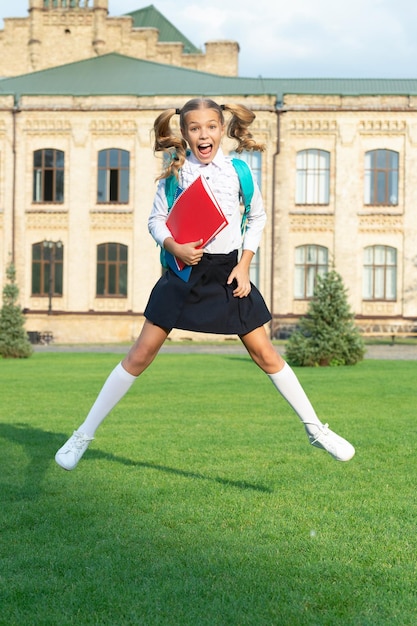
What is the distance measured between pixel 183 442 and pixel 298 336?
1483 centimetres

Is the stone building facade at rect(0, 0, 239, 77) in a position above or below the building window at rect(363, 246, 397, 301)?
above

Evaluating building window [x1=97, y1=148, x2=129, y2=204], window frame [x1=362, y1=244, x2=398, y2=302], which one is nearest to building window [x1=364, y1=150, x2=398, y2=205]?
window frame [x1=362, y1=244, x2=398, y2=302]

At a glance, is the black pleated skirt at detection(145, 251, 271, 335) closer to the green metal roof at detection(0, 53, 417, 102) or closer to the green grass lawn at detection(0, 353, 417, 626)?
the green grass lawn at detection(0, 353, 417, 626)

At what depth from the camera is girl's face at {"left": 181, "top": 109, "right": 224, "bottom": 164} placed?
18.5 ft

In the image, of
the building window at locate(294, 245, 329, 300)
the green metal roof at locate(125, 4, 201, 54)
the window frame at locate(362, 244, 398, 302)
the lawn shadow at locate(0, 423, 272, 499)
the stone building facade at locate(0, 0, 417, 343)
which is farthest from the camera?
the green metal roof at locate(125, 4, 201, 54)

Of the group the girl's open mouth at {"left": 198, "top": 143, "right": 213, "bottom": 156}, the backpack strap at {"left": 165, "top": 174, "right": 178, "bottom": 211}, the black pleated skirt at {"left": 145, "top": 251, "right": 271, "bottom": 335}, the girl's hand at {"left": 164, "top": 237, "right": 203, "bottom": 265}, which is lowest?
the black pleated skirt at {"left": 145, "top": 251, "right": 271, "bottom": 335}

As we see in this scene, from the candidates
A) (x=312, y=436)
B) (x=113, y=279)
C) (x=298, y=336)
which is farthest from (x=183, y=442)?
(x=113, y=279)

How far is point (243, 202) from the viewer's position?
6.00m

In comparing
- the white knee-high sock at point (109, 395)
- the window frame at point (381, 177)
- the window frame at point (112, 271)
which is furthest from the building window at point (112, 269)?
the white knee-high sock at point (109, 395)

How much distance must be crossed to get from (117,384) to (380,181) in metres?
36.8

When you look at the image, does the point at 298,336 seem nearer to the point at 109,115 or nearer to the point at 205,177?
the point at 205,177

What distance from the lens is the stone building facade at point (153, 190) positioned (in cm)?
4088

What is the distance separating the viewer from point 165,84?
4353 centimetres

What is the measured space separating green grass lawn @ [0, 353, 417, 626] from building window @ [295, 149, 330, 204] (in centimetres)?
3125
